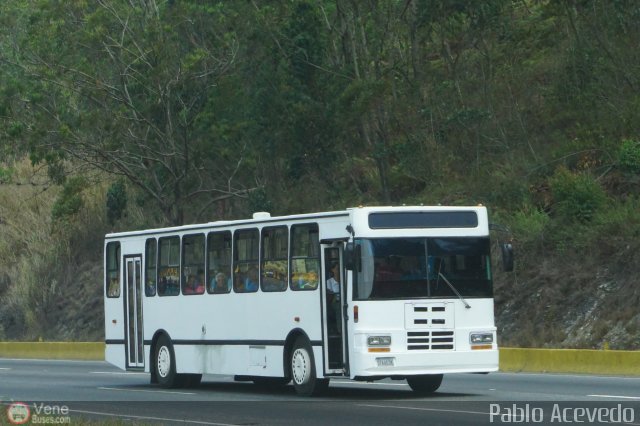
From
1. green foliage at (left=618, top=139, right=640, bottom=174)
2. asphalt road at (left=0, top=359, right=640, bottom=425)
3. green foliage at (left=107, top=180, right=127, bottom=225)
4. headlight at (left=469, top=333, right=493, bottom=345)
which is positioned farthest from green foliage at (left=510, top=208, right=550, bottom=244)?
green foliage at (left=107, top=180, right=127, bottom=225)

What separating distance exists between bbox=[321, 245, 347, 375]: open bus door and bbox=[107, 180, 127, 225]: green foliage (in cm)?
3152

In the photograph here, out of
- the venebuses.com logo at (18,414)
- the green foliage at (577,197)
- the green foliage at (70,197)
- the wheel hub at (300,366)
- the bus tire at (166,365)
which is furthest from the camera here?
the green foliage at (70,197)

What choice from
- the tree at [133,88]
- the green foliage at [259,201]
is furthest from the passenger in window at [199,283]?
the green foliage at [259,201]

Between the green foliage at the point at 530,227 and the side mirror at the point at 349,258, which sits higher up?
the green foliage at the point at 530,227

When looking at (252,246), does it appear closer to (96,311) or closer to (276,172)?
(276,172)

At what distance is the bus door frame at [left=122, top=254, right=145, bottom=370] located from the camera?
24734 mm

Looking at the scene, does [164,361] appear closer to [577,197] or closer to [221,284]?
[221,284]

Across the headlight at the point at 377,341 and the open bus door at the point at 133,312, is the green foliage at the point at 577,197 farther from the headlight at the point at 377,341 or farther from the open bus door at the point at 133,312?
the headlight at the point at 377,341

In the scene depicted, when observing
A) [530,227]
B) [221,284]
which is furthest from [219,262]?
[530,227]

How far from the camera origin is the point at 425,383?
20422 millimetres

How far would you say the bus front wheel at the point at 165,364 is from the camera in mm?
23438

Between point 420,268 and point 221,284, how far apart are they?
4.45 m

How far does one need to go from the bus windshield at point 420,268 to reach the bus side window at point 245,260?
9.61 ft

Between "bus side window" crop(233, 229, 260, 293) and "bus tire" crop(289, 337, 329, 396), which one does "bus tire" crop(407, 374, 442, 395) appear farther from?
"bus side window" crop(233, 229, 260, 293)
